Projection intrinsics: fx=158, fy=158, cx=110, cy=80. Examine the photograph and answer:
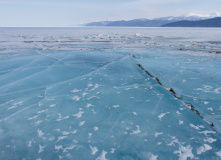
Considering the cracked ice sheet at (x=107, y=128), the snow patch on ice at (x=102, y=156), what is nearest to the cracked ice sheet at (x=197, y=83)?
the cracked ice sheet at (x=107, y=128)

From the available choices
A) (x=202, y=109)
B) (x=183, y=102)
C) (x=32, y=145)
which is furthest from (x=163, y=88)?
(x=32, y=145)

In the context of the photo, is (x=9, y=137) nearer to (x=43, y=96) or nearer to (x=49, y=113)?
(x=49, y=113)

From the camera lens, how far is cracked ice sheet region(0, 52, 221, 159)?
8.46 feet

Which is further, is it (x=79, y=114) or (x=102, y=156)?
(x=79, y=114)

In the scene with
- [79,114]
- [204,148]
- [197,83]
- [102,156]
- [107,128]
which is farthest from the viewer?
[197,83]

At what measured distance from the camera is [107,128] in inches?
124

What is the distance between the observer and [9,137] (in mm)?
2906

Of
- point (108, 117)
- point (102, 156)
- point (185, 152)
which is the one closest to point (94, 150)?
point (102, 156)

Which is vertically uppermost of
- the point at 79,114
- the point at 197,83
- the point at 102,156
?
the point at 197,83

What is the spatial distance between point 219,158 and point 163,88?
2.68m

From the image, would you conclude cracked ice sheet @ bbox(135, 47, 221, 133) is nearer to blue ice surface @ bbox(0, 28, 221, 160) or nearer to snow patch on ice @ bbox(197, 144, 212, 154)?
blue ice surface @ bbox(0, 28, 221, 160)

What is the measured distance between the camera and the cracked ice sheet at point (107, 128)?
8.46 feet

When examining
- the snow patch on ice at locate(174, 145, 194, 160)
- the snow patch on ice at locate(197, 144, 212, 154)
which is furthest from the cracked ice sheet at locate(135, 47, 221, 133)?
the snow patch on ice at locate(174, 145, 194, 160)

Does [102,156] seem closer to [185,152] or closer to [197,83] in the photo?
[185,152]
